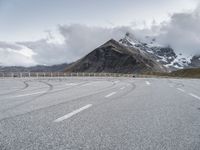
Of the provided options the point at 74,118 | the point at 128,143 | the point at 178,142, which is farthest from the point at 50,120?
the point at 178,142

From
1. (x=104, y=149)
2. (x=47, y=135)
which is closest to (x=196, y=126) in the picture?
(x=104, y=149)

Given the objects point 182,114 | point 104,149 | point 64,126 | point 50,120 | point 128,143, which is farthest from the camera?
point 182,114

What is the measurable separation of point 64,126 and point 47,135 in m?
0.82

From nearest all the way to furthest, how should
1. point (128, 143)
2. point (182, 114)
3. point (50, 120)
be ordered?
point (128, 143), point (50, 120), point (182, 114)

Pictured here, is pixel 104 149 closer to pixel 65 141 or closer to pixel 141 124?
pixel 65 141

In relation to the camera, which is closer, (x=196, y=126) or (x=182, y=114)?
(x=196, y=126)

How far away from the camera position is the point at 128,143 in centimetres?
457

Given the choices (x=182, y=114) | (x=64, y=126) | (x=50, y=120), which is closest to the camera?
(x=64, y=126)

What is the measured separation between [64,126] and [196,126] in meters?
2.69

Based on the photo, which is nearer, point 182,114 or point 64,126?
point 64,126

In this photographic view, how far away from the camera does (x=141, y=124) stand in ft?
20.1

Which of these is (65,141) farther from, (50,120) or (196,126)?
(196,126)

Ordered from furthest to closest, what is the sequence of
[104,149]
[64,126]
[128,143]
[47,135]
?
[64,126] → [47,135] → [128,143] → [104,149]

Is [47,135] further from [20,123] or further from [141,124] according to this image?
[141,124]
